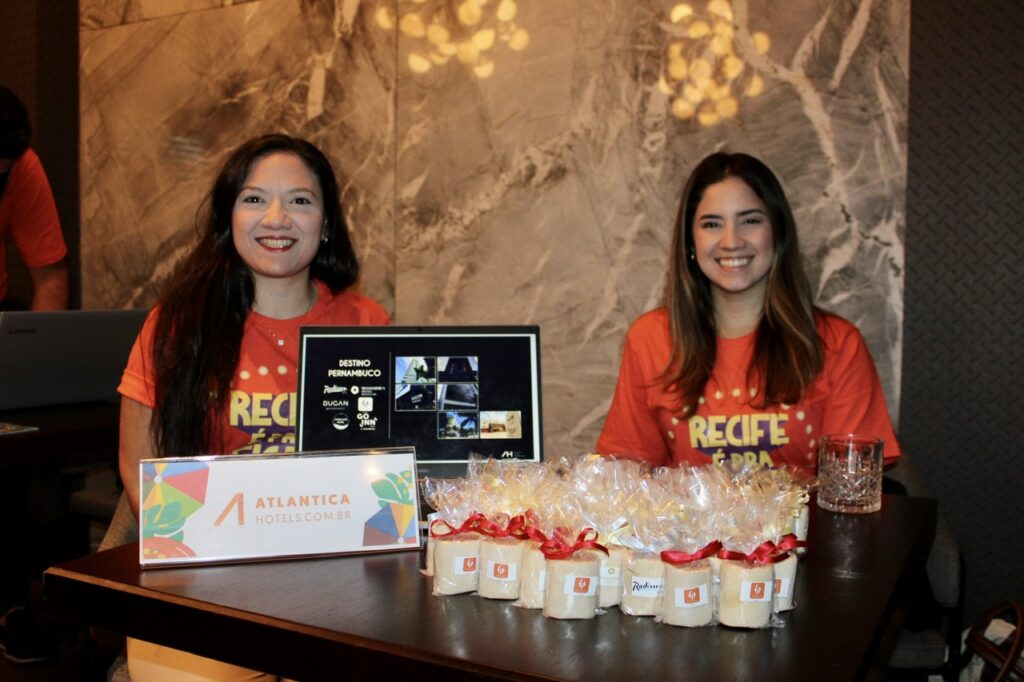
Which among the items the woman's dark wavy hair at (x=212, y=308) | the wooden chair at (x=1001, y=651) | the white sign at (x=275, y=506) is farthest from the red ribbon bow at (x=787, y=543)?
the woman's dark wavy hair at (x=212, y=308)

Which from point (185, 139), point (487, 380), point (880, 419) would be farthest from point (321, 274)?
point (185, 139)

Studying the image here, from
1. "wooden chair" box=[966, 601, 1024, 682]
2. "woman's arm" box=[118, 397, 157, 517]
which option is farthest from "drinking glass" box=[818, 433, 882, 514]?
"woman's arm" box=[118, 397, 157, 517]

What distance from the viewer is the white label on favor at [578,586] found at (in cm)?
108

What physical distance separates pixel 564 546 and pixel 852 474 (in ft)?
2.38

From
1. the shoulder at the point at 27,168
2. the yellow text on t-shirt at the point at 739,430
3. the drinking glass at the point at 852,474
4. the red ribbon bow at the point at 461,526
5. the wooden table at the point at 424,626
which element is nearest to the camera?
the wooden table at the point at 424,626

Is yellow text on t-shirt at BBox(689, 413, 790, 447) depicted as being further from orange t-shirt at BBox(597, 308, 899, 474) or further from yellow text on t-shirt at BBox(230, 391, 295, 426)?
yellow text on t-shirt at BBox(230, 391, 295, 426)

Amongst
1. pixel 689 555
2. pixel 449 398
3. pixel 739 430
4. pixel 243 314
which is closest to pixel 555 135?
pixel 739 430

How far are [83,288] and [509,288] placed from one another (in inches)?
92.7

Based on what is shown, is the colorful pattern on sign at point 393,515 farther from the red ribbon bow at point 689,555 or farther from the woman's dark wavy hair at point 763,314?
the woman's dark wavy hair at point 763,314

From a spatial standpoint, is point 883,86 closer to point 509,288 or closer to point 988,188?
point 988,188

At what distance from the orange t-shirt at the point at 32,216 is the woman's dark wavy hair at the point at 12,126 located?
11.3 inches

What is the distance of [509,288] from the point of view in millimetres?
3547

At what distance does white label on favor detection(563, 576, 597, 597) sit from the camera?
1079 millimetres

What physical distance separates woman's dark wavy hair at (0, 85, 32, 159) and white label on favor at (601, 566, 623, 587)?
265 cm
